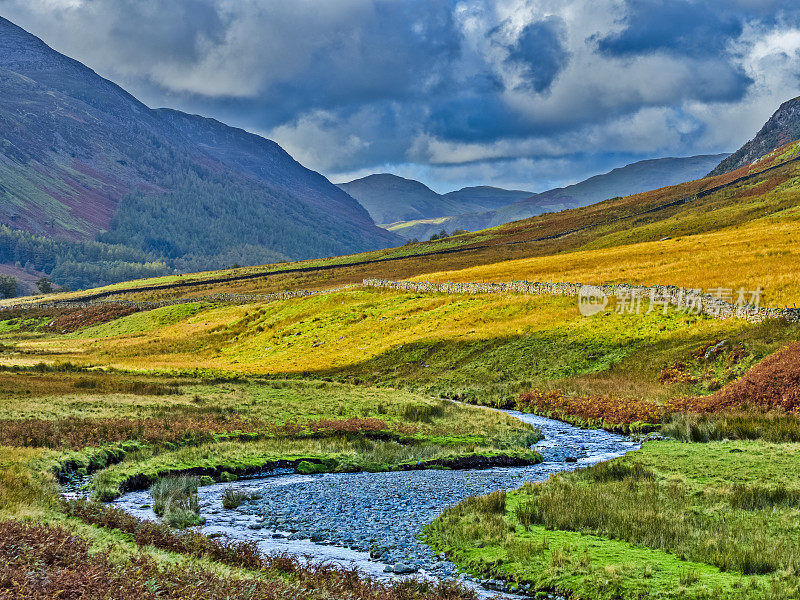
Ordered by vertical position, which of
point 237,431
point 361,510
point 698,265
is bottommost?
point 361,510

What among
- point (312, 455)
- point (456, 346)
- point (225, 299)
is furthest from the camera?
point (225, 299)

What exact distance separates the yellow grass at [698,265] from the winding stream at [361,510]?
3605cm

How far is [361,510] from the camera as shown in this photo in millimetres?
20047

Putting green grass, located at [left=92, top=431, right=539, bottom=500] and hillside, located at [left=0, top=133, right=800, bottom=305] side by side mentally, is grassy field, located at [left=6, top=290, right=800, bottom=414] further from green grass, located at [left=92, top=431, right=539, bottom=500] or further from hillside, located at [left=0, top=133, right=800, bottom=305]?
green grass, located at [left=92, top=431, right=539, bottom=500]

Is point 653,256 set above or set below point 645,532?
above

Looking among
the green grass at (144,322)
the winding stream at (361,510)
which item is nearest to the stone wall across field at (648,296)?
the winding stream at (361,510)

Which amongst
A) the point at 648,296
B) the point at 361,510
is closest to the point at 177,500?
the point at 361,510

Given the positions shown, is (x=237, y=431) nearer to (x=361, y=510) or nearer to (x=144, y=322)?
(x=361, y=510)

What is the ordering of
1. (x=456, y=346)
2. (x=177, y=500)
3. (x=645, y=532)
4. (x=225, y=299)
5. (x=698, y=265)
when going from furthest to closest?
(x=225, y=299) → (x=698, y=265) → (x=456, y=346) → (x=177, y=500) → (x=645, y=532)

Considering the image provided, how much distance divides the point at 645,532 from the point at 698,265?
231 ft

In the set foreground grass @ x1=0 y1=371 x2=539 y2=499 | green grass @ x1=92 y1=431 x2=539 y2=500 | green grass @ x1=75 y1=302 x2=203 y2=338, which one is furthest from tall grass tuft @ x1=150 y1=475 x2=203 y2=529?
green grass @ x1=75 y1=302 x2=203 y2=338

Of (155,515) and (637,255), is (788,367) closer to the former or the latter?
(155,515)

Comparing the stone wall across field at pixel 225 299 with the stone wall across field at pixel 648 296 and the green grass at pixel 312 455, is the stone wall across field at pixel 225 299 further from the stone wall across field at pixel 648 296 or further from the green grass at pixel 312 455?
the green grass at pixel 312 455

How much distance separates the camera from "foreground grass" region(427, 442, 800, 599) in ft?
42.2
